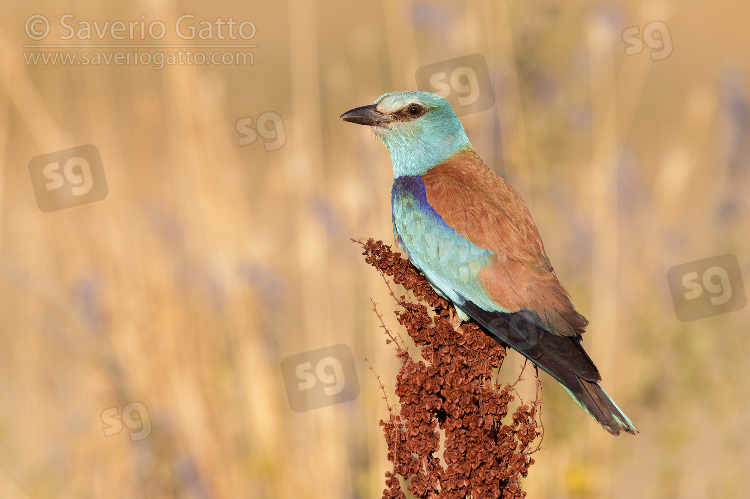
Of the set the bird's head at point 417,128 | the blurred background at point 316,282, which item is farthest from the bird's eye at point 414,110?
the blurred background at point 316,282

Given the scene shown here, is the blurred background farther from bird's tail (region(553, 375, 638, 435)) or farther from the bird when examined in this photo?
bird's tail (region(553, 375, 638, 435))

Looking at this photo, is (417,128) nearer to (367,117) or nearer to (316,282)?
(367,117)

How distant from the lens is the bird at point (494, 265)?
10.0 feet

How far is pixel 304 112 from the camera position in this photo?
467cm

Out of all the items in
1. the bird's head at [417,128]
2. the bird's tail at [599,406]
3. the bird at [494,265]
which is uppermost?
the bird's head at [417,128]

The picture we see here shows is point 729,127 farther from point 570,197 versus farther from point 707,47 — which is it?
point 707,47

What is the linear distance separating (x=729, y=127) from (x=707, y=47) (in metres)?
11.0

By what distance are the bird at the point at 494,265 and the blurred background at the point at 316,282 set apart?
3.01 ft

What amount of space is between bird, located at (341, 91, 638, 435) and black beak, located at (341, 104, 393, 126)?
0.73 feet

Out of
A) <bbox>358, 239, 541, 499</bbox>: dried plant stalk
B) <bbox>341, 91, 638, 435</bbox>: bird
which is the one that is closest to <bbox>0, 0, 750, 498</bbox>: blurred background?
<bbox>341, 91, 638, 435</bbox>: bird

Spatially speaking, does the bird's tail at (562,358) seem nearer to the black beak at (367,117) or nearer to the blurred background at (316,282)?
the black beak at (367,117)

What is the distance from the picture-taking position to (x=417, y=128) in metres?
3.77

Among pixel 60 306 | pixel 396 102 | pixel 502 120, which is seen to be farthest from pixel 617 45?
A: pixel 60 306

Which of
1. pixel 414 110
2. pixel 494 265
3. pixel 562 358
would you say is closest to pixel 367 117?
pixel 414 110
